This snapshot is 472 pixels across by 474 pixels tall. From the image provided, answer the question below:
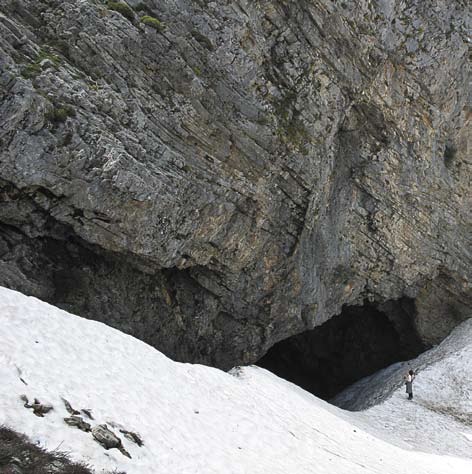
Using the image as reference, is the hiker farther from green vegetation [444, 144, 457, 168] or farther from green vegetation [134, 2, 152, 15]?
green vegetation [134, 2, 152, 15]

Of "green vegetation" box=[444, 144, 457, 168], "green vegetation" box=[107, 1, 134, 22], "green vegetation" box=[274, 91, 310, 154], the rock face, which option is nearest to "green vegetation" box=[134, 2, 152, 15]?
the rock face

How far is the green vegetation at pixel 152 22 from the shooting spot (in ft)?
57.0

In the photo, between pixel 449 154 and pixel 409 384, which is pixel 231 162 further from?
pixel 449 154

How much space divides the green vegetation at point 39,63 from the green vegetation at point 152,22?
12.3 feet

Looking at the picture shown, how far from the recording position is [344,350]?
3597cm

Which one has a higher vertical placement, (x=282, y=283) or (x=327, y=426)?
(x=282, y=283)

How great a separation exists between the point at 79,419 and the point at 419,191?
83.0 ft

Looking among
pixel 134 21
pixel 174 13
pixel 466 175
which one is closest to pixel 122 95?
pixel 134 21

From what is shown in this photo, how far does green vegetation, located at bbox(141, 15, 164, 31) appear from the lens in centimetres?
1736

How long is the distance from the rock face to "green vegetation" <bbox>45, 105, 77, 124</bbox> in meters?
0.06

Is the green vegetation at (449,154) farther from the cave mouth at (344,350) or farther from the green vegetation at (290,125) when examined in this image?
the green vegetation at (290,125)

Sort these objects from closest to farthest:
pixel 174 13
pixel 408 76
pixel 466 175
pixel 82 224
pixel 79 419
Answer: pixel 79 419
pixel 82 224
pixel 174 13
pixel 408 76
pixel 466 175

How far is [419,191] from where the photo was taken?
28.0 meters

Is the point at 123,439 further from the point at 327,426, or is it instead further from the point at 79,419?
the point at 327,426
